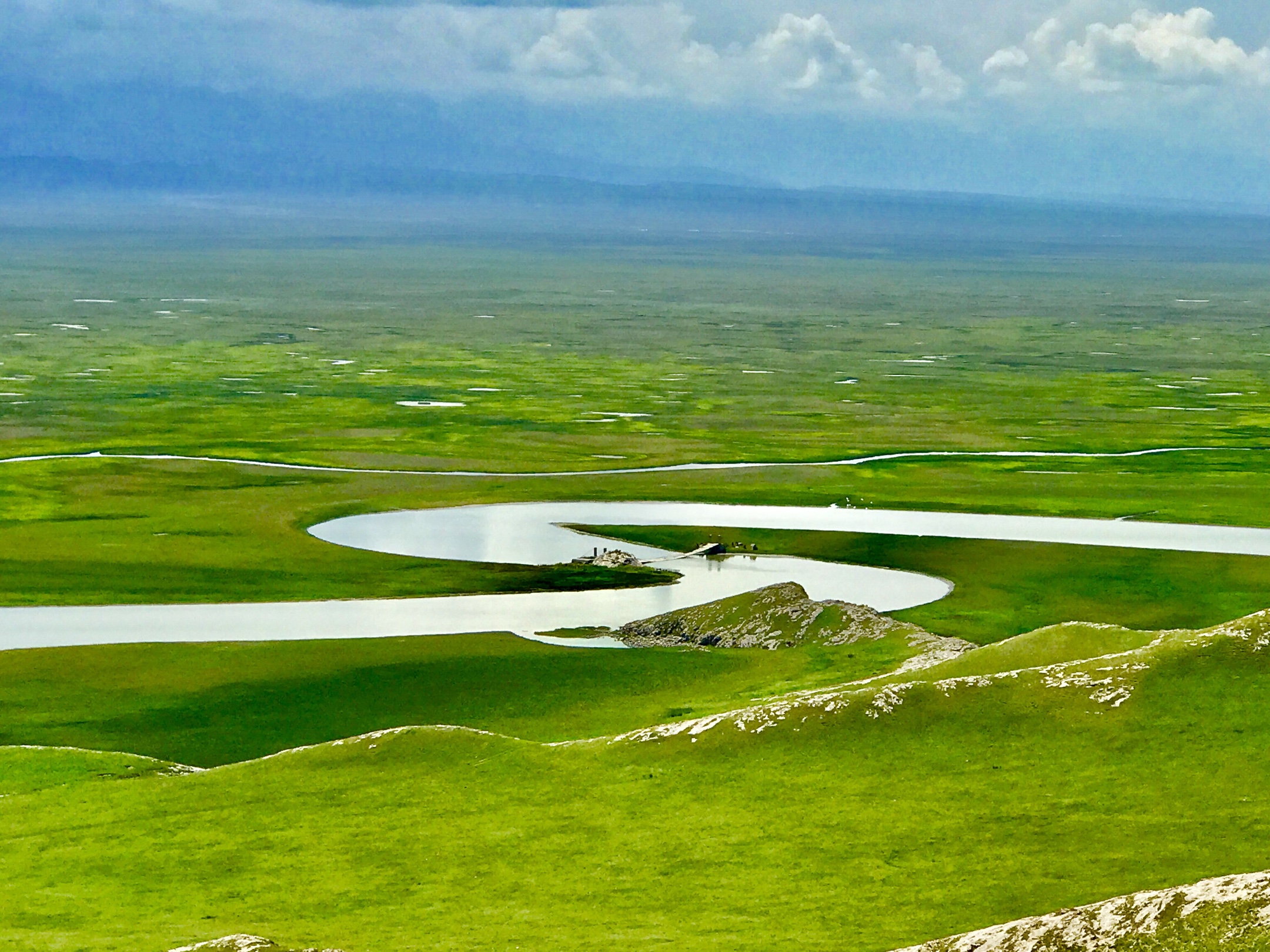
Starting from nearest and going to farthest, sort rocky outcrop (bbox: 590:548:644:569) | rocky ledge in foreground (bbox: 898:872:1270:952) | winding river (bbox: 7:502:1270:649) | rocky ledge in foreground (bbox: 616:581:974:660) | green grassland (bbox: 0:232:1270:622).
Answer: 1. rocky ledge in foreground (bbox: 898:872:1270:952)
2. rocky ledge in foreground (bbox: 616:581:974:660)
3. winding river (bbox: 7:502:1270:649)
4. rocky outcrop (bbox: 590:548:644:569)
5. green grassland (bbox: 0:232:1270:622)

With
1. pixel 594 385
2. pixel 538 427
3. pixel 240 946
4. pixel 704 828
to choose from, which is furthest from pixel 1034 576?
pixel 594 385

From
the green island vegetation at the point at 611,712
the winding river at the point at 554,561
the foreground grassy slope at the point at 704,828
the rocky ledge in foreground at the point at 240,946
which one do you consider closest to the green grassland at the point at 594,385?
the green island vegetation at the point at 611,712

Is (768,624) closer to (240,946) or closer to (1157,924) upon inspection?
(240,946)

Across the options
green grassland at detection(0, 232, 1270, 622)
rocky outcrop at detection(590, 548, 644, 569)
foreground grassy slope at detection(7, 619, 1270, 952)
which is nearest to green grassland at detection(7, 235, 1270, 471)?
green grassland at detection(0, 232, 1270, 622)

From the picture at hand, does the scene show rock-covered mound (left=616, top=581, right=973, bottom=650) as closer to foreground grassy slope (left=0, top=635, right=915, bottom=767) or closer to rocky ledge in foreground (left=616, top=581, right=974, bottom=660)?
rocky ledge in foreground (left=616, top=581, right=974, bottom=660)

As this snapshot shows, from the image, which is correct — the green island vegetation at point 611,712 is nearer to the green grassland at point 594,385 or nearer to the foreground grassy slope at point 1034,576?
the foreground grassy slope at point 1034,576
